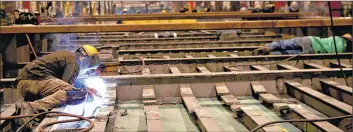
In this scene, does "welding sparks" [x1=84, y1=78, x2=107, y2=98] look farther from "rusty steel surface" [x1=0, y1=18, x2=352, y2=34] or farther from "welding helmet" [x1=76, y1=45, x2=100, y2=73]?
"rusty steel surface" [x1=0, y1=18, x2=352, y2=34]

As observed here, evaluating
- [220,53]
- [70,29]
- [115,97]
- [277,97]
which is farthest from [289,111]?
[220,53]

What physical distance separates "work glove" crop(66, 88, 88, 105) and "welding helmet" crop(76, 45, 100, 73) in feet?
2.33

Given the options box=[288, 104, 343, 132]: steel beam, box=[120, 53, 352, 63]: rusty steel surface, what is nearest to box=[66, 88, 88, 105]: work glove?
box=[288, 104, 343, 132]: steel beam

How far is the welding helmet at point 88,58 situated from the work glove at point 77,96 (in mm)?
710

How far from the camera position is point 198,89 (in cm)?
537

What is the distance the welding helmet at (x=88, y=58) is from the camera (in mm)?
5296

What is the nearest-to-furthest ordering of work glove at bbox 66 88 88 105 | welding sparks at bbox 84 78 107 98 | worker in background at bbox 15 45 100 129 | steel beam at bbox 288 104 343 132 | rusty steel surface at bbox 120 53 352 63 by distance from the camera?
steel beam at bbox 288 104 343 132 → work glove at bbox 66 88 88 105 → worker in background at bbox 15 45 100 129 → welding sparks at bbox 84 78 107 98 → rusty steel surface at bbox 120 53 352 63

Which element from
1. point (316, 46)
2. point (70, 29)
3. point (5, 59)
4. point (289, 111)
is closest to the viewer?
point (289, 111)

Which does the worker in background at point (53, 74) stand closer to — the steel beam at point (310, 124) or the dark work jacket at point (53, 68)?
the dark work jacket at point (53, 68)

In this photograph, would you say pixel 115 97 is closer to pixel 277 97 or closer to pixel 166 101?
pixel 166 101

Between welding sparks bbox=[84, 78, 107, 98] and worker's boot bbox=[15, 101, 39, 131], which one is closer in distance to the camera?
worker's boot bbox=[15, 101, 39, 131]

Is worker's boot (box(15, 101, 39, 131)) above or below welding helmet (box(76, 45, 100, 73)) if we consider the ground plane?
below

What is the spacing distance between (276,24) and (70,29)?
2920 mm

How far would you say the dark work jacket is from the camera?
512cm
